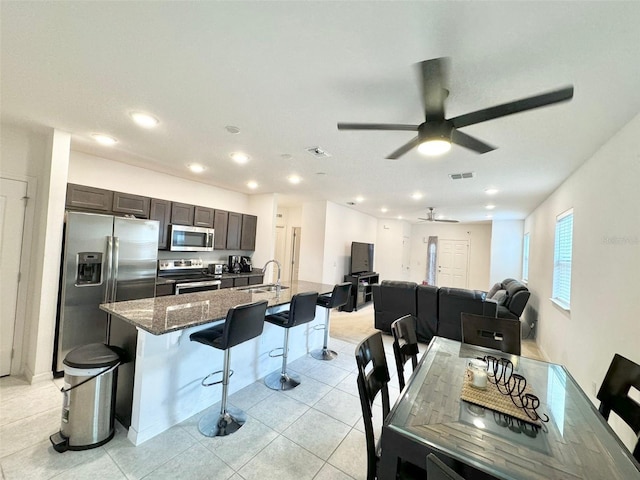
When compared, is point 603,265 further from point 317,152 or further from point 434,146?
point 317,152

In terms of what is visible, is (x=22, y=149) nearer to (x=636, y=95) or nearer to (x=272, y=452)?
(x=272, y=452)

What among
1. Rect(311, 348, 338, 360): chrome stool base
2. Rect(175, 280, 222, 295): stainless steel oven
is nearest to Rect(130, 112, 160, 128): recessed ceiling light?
Rect(175, 280, 222, 295): stainless steel oven

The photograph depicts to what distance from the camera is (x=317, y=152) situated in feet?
9.89

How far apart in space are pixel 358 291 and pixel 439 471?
5939 millimetres

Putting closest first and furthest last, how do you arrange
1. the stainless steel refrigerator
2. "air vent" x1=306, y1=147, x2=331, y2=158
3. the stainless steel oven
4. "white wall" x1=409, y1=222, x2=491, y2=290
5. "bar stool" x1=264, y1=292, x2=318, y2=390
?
1. "bar stool" x1=264, y1=292, x2=318, y2=390
2. the stainless steel refrigerator
3. "air vent" x1=306, y1=147, x2=331, y2=158
4. the stainless steel oven
5. "white wall" x1=409, y1=222, x2=491, y2=290

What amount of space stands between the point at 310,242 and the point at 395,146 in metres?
3.79

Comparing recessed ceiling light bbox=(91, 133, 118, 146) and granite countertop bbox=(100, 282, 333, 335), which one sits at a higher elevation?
recessed ceiling light bbox=(91, 133, 118, 146)

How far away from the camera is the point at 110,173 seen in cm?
375

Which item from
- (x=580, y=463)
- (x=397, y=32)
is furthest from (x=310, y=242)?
(x=580, y=463)

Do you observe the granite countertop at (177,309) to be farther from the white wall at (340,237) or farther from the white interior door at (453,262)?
the white interior door at (453,262)

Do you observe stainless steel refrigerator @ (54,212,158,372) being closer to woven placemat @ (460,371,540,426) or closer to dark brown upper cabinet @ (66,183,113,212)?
dark brown upper cabinet @ (66,183,113,212)

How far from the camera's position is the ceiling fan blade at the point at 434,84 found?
4.07ft

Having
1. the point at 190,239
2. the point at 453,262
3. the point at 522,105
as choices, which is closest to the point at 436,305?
the point at 522,105

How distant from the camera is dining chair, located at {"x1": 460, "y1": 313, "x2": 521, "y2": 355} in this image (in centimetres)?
217
